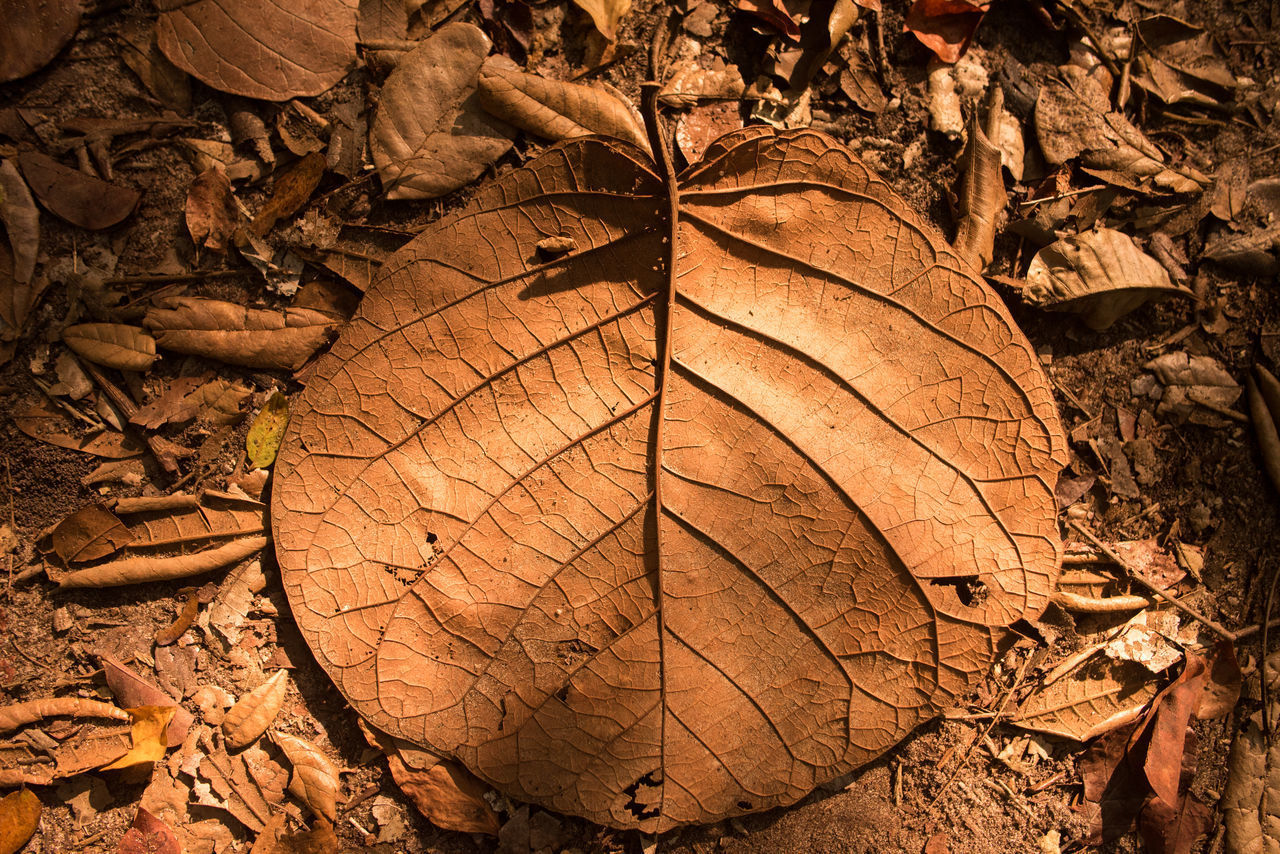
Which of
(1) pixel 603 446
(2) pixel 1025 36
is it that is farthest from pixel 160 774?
(2) pixel 1025 36

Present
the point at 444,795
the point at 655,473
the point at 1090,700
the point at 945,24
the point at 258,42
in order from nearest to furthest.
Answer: the point at 655,473 < the point at 444,795 < the point at 258,42 < the point at 1090,700 < the point at 945,24

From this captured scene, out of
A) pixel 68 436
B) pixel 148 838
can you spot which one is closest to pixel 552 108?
pixel 68 436

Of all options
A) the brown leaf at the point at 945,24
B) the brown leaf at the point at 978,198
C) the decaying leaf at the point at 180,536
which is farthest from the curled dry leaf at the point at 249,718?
the brown leaf at the point at 945,24

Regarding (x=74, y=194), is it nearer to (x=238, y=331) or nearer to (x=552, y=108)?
(x=238, y=331)

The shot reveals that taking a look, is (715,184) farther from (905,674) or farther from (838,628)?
(905,674)

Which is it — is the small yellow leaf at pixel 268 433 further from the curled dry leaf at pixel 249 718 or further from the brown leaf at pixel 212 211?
the curled dry leaf at pixel 249 718

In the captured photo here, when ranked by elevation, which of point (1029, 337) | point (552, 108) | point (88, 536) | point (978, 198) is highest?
point (552, 108)
